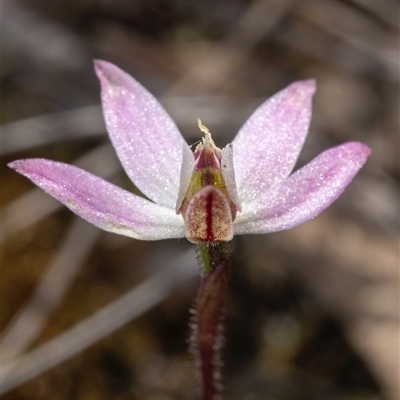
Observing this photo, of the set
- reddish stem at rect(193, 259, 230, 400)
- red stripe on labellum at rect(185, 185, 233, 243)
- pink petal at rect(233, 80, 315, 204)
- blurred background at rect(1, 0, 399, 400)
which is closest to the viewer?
red stripe on labellum at rect(185, 185, 233, 243)

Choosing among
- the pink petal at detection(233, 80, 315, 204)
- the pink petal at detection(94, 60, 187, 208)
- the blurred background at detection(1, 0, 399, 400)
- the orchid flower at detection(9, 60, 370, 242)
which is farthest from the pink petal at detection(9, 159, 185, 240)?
the blurred background at detection(1, 0, 399, 400)

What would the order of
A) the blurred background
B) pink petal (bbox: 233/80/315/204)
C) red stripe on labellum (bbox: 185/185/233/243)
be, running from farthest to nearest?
the blurred background
pink petal (bbox: 233/80/315/204)
red stripe on labellum (bbox: 185/185/233/243)

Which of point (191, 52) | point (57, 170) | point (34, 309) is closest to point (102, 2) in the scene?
point (191, 52)

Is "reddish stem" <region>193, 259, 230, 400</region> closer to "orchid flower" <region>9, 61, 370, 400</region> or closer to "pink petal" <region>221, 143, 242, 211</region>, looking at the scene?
"orchid flower" <region>9, 61, 370, 400</region>

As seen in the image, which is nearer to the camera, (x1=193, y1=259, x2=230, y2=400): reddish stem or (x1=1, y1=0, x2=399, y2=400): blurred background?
(x1=193, y1=259, x2=230, y2=400): reddish stem

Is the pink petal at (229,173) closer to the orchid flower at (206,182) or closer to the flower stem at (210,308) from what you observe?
the orchid flower at (206,182)

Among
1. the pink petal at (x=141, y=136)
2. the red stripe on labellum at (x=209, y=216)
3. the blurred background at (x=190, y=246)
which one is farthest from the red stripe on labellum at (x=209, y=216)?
the blurred background at (x=190, y=246)
